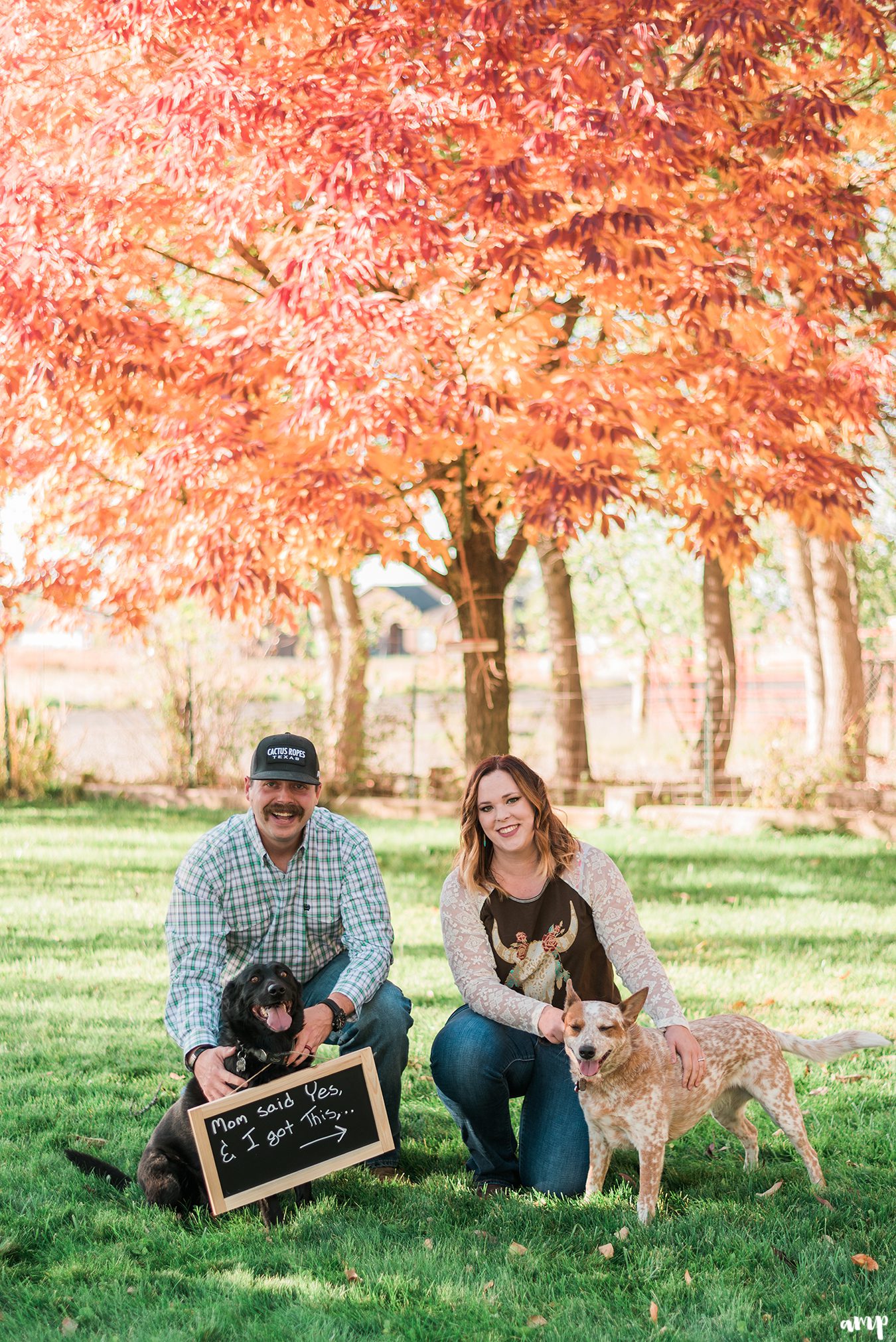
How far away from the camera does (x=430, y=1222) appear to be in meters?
3.52

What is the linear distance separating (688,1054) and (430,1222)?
86cm

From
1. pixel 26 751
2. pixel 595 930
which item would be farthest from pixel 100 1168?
pixel 26 751

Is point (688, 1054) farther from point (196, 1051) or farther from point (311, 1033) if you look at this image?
point (196, 1051)

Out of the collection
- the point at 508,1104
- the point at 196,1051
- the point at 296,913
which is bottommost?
the point at 508,1104

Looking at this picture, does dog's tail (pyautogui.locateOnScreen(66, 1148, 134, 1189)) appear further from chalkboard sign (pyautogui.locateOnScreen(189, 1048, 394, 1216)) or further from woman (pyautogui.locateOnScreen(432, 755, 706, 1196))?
woman (pyautogui.locateOnScreen(432, 755, 706, 1196))

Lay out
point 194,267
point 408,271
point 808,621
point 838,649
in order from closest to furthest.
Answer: point 408,271
point 194,267
point 838,649
point 808,621

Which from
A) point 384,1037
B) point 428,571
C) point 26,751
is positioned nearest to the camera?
point 384,1037

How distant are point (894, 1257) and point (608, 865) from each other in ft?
4.37

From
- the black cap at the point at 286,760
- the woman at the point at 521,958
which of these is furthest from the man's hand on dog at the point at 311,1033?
the black cap at the point at 286,760

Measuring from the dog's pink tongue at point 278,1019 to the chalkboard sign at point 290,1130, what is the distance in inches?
5.5

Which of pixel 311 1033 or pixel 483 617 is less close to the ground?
pixel 483 617

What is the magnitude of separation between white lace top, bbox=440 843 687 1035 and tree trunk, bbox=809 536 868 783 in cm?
889

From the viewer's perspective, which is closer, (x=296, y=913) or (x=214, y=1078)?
(x=214, y=1078)

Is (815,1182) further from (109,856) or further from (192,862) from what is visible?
(109,856)
